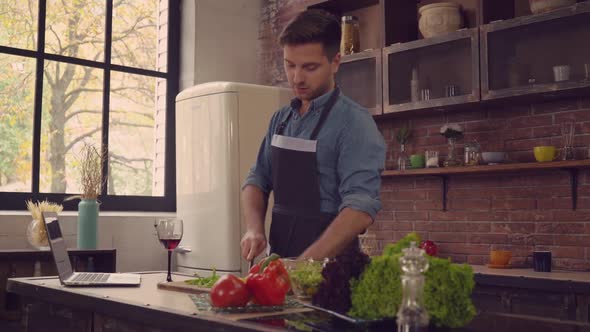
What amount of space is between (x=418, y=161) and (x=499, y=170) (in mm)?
541

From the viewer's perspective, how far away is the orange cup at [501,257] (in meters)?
3.60

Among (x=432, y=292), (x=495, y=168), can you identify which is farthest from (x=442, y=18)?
(x=432, y=292)

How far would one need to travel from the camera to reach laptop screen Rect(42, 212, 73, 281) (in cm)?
210

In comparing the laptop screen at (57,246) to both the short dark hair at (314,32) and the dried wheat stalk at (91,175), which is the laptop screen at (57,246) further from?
the dried wheat stalk at (91,175)

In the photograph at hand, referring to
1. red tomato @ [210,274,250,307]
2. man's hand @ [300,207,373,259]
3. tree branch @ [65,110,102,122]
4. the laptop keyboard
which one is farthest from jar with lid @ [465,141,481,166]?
red tomato @ [210,274,250,307]

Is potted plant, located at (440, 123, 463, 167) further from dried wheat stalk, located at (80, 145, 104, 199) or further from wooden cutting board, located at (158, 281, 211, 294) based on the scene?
wooden cutting board, located at (158, 281, 211, 294)

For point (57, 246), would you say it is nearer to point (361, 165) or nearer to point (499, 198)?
point (361, 165)

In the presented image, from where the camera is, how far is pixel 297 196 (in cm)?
237

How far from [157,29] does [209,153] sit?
139 cm

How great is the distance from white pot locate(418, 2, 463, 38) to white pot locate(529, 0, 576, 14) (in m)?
0.46

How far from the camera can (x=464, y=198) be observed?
403cm

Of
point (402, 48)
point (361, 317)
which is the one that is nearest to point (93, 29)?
point (402, 48)

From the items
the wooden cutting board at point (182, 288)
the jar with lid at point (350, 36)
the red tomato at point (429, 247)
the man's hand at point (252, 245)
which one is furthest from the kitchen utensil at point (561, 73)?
the wooden cutting board at point (182, 288)

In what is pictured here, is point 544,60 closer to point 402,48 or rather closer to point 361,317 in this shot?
point 402,48
